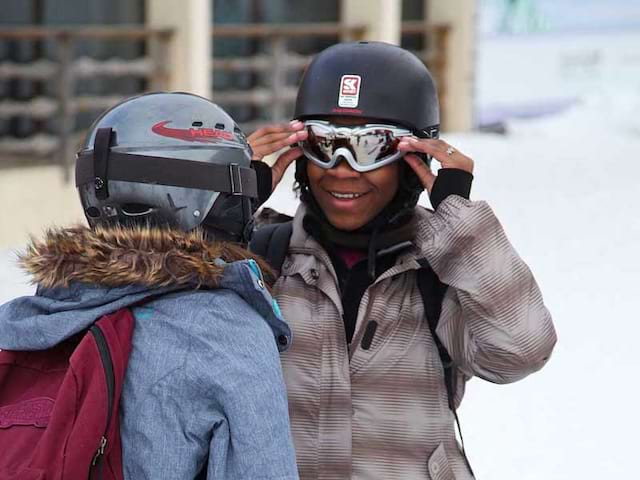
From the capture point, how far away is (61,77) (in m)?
10.3

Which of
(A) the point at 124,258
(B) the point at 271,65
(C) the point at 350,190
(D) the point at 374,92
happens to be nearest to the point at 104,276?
(A) the point at 124,258

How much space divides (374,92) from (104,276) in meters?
0.94

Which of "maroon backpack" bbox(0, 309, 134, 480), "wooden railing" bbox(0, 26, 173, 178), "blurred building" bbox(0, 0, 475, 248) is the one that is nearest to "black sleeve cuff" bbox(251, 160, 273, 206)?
"maroon backpack" bbox(0, 309, 134, 480)

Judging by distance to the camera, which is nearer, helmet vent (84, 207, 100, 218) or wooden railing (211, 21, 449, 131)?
helmet vent (84, 207, 100, 218)

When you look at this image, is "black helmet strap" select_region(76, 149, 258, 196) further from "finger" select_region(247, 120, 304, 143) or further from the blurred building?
the blurred building

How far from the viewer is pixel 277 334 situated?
2234mm

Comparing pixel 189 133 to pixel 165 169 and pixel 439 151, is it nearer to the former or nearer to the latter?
pixel 165 169

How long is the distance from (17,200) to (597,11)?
34.5ft

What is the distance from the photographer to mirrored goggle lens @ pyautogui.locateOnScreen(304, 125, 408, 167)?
9.05ft

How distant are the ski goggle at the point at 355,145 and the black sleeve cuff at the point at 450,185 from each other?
0.46 feet

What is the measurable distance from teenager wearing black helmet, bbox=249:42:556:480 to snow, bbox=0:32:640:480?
1738 mm

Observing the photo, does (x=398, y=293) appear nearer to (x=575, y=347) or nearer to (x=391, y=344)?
(x=391, y=344)

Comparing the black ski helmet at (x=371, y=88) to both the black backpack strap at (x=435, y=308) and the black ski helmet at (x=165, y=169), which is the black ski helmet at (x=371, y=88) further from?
the black ski helmet at (x=165, y=169)

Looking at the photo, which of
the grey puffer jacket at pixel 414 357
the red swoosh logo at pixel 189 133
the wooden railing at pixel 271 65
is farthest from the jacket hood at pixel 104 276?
the wooden railing at pixel 271 65
